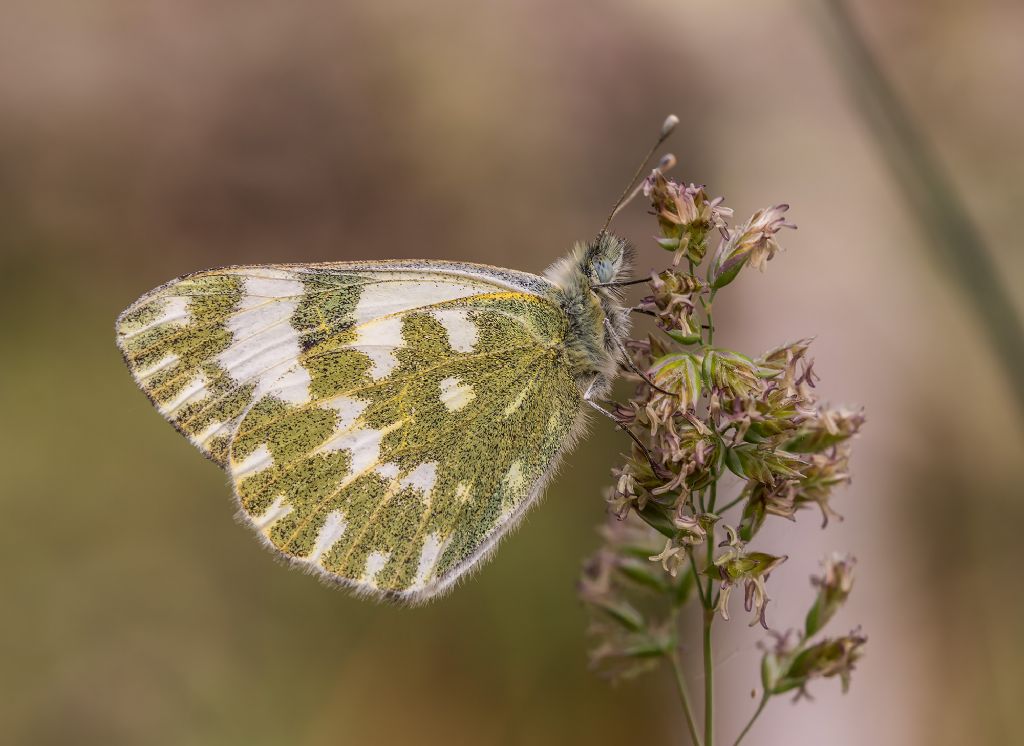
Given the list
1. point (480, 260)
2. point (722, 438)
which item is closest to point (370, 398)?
point (722, 438)

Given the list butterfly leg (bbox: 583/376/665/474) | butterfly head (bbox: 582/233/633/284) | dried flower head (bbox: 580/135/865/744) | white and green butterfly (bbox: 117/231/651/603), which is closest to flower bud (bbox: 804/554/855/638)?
dried flower head (bbox: 580/135/865/744)

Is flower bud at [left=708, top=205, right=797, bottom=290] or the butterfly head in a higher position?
the butterfly head

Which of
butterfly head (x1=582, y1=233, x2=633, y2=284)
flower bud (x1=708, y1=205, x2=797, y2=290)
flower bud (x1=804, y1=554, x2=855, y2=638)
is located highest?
butterfly head (x1=582, y1=233, x2=633, y2=284)

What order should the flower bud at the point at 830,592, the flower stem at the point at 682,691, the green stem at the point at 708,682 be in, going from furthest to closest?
the flower bud at the point at 830,592 → the flower stem at the point at 682,691 → the green stem at the point at 708,682

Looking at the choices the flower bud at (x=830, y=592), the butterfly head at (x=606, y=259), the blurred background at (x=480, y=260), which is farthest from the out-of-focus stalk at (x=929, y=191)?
the butterfly head at (x=606, y=259)

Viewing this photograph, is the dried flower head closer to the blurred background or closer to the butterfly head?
the butterfly head

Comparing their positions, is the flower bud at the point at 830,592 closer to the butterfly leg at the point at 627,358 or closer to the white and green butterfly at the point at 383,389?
the butterfly leg at the point at 627,358
